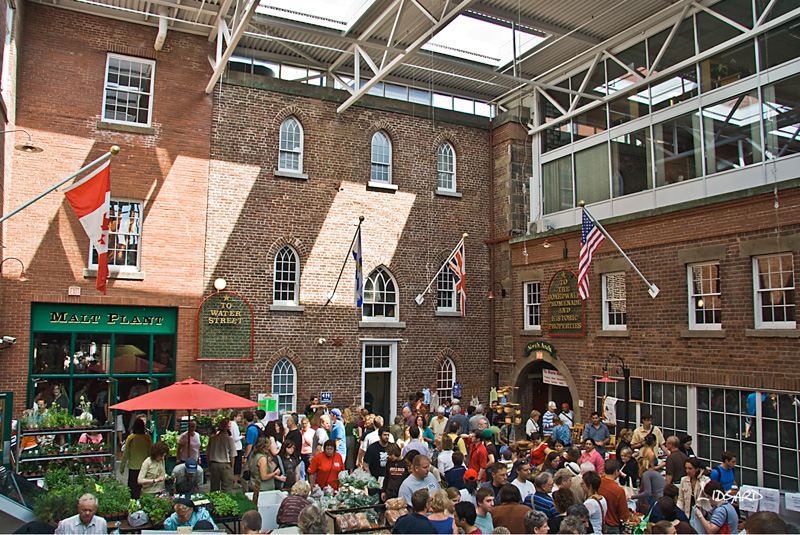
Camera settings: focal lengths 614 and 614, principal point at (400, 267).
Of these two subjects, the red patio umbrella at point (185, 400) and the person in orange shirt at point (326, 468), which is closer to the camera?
the person in orange shirt at point (326, 468)

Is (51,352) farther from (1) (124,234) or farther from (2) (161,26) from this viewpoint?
(2) (161,26)

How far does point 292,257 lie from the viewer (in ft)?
60.5

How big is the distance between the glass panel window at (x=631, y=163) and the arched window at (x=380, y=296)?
24.2ft

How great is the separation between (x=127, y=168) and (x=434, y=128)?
9.80 metres

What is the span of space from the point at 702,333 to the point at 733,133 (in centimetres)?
487

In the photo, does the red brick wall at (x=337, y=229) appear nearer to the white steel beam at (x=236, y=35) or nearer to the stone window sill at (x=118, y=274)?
the white steel beam at (x=236, y=35)

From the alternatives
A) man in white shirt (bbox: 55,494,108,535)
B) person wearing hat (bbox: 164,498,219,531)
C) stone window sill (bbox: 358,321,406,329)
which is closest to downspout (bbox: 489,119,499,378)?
stone window sill (bbox: 358,321,406,329)

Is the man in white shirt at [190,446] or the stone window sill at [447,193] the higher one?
the stone window sill at [447,193]

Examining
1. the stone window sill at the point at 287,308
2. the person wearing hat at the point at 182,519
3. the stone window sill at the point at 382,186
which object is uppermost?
the stone window sill at the point at 382,186

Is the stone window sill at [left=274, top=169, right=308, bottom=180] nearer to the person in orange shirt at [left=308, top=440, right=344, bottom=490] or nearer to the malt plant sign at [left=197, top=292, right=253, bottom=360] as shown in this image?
the malt plant sign at [left=197, top=292, right=253, bottom=360]

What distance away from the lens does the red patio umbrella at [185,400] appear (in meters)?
10.4

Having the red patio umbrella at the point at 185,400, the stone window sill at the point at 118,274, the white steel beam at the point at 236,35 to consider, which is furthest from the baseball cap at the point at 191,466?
the white steel beam at the point at 236,35

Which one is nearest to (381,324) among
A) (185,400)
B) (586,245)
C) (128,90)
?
(586,245)

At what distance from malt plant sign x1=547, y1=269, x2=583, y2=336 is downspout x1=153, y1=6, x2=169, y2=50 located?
43.0ft
